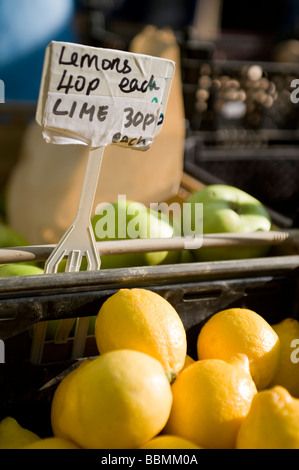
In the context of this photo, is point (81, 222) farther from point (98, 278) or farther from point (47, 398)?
point (47, 398)

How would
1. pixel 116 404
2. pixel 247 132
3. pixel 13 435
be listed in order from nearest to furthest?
pixel 116 404, pixel 13 435, pixel 247 132

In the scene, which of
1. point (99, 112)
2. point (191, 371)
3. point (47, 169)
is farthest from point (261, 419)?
point (47, 169)

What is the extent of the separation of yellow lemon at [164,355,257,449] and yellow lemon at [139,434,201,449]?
3 centimetres

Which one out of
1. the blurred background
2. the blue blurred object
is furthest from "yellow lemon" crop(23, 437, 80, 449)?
the blue blurred object

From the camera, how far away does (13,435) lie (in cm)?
72

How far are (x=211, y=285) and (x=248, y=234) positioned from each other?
0.43 ft

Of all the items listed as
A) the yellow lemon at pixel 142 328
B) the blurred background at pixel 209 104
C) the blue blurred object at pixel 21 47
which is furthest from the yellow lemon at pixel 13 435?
the blue blurred object at pixel 21 47

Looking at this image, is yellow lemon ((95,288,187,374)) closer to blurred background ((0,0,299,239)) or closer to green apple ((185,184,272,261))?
green apple ((185,184,272,261))

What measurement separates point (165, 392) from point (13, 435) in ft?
0.76

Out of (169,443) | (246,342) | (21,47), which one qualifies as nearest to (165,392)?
→ (169,443)

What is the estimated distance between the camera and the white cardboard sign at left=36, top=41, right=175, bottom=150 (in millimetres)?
723

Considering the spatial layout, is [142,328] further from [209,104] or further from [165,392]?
[209,104]

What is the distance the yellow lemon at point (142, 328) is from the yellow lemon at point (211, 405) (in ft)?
0.14

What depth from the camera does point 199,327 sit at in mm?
882
